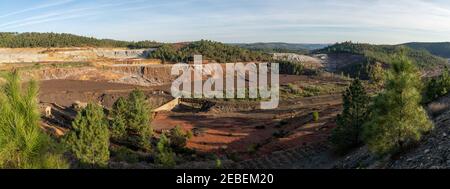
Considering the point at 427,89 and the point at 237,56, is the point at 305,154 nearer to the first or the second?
the point at 427,89

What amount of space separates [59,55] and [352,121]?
94811mm

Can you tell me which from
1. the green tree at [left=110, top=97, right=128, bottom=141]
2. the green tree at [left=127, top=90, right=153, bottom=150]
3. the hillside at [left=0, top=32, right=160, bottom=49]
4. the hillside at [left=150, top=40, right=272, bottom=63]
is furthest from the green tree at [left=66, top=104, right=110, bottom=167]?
the hillside at [left=0, top=32, right=160, bottom=49]

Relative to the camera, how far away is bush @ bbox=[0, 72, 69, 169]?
6066 mm

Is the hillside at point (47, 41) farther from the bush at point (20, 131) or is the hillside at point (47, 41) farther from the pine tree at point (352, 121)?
the bush at point (20, 131)

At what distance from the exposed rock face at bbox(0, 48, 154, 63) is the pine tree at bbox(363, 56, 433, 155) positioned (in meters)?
101

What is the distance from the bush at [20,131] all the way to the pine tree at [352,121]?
26.1 m

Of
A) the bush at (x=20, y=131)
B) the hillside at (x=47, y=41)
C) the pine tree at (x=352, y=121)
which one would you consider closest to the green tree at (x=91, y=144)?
the pine tree at (x=352, y=121)

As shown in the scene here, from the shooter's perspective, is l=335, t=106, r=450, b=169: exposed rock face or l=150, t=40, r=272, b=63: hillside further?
l=150, t=40, r=272, b=63: hillside

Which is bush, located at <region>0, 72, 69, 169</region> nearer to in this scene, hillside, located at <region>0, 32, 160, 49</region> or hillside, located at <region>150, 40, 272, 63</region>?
hillside, located at <region>150, 40, 272, 63</region>

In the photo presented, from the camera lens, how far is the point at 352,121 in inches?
1210

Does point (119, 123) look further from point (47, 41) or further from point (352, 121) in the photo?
point (47, 41)

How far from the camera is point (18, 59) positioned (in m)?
104

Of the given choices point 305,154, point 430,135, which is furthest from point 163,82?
point 430,135
